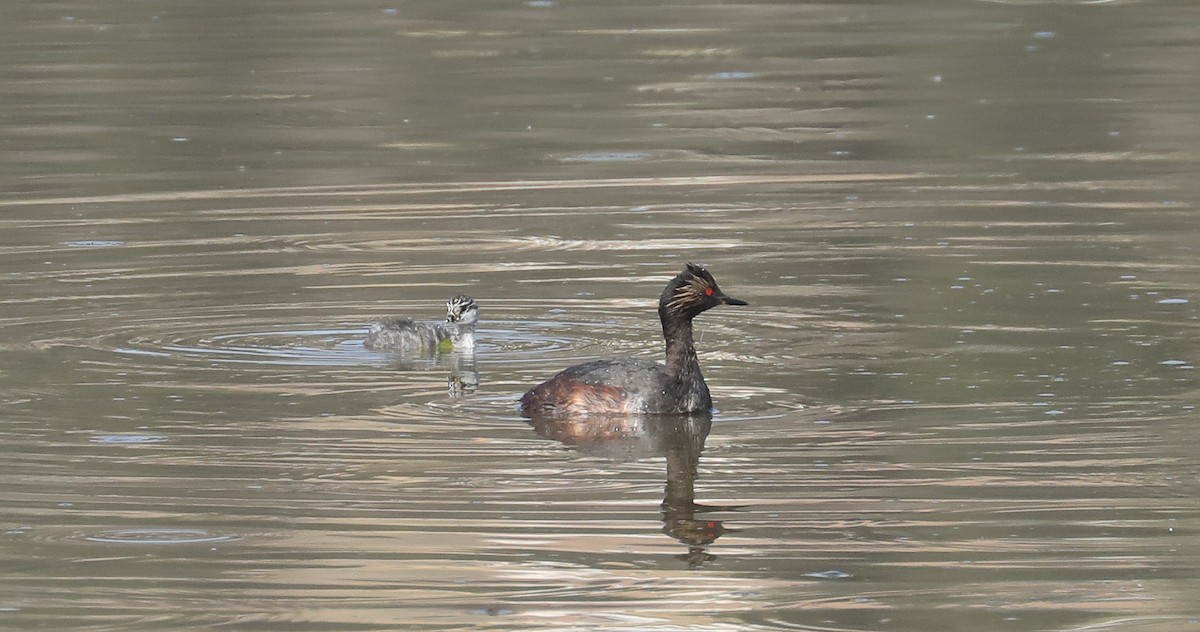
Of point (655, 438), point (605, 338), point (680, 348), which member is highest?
point (680, 348)

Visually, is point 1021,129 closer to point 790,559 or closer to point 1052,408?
point 1052,408

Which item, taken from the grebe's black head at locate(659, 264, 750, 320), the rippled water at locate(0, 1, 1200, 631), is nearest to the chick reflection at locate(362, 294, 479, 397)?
the rippled water at locate(0, 1, 1200, 631)

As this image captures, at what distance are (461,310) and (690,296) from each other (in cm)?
219

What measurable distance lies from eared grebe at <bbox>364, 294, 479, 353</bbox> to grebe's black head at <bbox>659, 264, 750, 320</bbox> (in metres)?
1.98

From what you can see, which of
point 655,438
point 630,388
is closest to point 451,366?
point 630,388

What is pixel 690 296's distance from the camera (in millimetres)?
12422

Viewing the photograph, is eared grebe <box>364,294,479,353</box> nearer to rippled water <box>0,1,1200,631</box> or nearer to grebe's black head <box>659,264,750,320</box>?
rippled water <box>0,1,1200,631</box>

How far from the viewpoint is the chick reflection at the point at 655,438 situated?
10469 mm

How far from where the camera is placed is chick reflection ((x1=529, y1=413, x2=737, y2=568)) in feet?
34.3

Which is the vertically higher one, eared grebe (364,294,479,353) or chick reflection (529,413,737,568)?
eared grebe (364,294,479,353)

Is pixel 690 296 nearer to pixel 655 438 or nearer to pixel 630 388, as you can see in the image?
pixel 630 388

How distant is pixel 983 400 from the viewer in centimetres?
1198

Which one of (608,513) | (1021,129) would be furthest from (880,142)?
(608,513)

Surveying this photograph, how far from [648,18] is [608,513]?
22.9 meters
